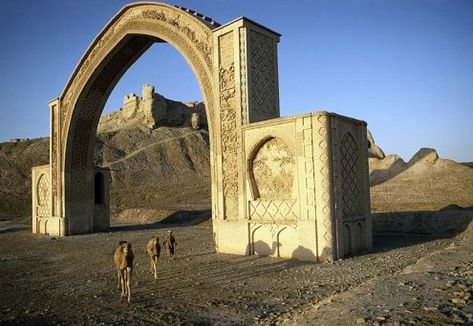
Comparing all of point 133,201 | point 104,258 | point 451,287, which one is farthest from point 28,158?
point 451,287

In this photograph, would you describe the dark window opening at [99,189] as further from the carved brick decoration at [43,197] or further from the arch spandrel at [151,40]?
Answer: the arch spandrel at [151,40]

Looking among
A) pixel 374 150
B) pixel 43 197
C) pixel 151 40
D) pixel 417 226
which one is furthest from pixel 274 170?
pixel 374 150

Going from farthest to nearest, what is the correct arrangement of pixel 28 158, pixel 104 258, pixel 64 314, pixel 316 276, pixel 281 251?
pixel 28 158 < pixel 104 258 < pixel 281 251 < pixel 316 276 < pixel 64 314

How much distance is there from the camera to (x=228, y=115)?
10039mm

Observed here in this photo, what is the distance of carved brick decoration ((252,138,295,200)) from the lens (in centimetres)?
893

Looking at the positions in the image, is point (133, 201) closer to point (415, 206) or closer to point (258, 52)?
point (415, 206)

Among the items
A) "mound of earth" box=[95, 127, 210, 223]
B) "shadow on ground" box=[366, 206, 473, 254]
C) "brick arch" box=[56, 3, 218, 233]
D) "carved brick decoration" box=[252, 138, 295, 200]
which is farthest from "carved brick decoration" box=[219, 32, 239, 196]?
"mound of earth" box=[95, 127, 210, 223]

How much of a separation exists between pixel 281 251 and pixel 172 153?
124ft

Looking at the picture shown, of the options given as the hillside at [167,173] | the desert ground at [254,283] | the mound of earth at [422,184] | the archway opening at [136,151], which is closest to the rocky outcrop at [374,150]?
the hillside at [167,173]

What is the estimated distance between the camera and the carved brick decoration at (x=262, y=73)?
9.80m

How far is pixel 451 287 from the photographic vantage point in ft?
15.0

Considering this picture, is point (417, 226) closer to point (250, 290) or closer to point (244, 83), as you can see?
point (244, 83)

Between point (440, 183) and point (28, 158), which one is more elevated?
point (28, 158)

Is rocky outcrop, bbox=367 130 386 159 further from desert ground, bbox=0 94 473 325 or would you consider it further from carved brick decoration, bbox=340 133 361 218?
carved brick decoration, bbox=340 133 361 218
